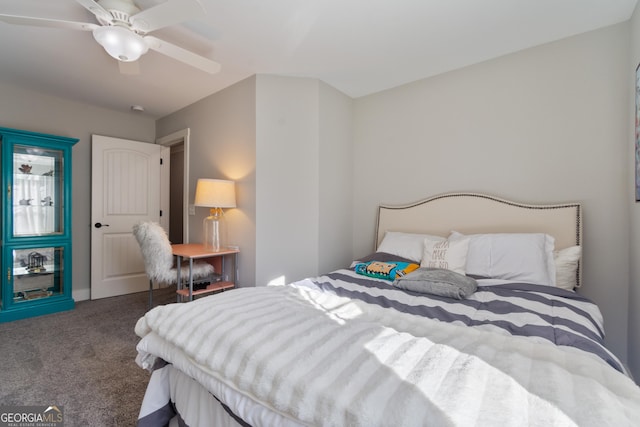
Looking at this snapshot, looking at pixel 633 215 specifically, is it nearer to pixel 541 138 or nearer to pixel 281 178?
pixel 541 138

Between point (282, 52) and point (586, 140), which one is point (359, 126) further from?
point (586, 140)

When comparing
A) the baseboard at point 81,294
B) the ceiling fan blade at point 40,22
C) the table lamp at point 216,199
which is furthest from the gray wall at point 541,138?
the baseboard at point 81,294

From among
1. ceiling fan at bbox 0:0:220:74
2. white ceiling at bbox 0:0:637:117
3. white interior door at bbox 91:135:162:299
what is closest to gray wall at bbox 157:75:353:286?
white ceiling at bbox 0:0:637:117

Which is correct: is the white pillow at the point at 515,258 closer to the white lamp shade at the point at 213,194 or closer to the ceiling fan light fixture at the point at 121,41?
the white lamp shade at the point at 213,194

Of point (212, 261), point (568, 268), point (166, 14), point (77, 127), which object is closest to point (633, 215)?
point (568, 268)

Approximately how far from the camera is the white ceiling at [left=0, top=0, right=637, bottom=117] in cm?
192

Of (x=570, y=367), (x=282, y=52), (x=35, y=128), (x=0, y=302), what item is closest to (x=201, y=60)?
(x=282, y=52)

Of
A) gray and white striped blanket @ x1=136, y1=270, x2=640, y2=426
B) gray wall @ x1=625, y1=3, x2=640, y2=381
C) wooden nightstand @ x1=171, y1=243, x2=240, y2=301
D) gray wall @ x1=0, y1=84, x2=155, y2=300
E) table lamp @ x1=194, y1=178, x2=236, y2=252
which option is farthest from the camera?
gray wall @ x1=0, y1=84, x2=155, y2=300

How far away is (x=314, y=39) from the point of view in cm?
227

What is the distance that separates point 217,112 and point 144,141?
1.66m

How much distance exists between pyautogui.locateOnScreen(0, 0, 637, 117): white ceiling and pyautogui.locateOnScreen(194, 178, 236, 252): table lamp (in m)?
1.11

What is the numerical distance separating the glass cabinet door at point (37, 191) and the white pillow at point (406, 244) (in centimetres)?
365

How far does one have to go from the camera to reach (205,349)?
3.36 feet

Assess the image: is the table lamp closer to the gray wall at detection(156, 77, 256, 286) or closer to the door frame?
the gray wall at detection(156, 77, 256, 286)
